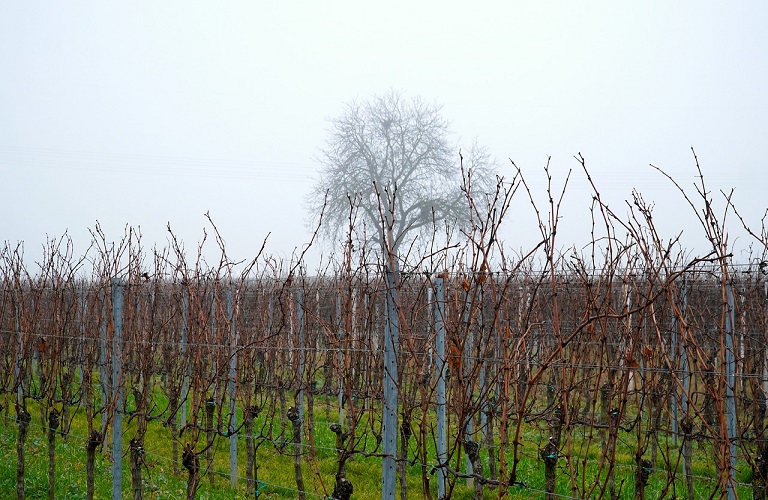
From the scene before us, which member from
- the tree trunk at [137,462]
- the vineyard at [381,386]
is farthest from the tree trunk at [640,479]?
the tree trunk at [137,462]

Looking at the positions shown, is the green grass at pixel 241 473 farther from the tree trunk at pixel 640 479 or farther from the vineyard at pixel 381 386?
the tree trunk at pixel 640 479

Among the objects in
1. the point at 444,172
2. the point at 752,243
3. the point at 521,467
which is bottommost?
the point at 521,467

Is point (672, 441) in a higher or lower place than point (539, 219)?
lower

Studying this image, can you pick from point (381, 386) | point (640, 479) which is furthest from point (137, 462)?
point (640, 479)

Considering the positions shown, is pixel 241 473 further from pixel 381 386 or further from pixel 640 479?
pixel 640 479

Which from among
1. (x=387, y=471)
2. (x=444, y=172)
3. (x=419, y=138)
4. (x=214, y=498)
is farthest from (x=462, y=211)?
(x=387, y=471)

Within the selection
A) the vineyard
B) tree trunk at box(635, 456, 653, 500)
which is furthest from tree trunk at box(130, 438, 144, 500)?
tree trunk at box(635, 456, 653, 500)

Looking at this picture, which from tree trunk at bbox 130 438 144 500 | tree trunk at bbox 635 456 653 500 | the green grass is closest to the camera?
tree trunk at bbox 635 456 653 500

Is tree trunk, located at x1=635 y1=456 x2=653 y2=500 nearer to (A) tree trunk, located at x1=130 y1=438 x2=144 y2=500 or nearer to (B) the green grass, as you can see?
(B) the green grass

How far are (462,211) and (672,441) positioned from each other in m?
16.2

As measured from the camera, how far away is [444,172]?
24.7 meters

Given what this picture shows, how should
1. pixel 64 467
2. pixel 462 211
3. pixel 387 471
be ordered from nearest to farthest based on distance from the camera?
pixel 387 471 < pixel 64 467 < pixel 462 211

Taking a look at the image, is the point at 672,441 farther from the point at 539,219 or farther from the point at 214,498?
the point at 539,219

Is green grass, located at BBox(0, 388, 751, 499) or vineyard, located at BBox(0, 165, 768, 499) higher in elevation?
vineyard, located at BBox(0, 165, 768, 499)
